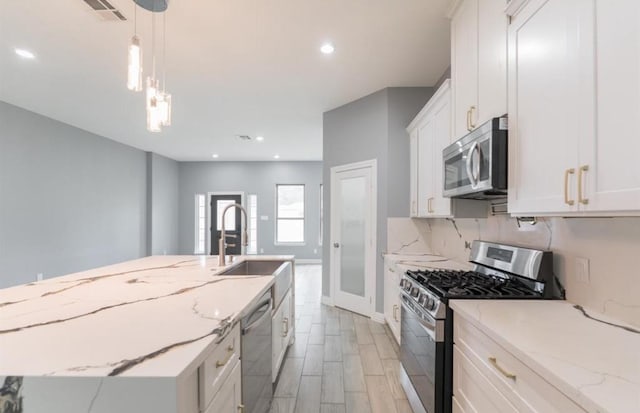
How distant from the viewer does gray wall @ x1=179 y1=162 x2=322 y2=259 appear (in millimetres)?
8336

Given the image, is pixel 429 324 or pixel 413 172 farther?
pixel 413 172

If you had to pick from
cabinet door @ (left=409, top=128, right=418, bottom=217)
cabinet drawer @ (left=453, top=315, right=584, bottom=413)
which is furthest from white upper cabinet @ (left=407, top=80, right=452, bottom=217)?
cabinet drawer @ (left=453, top=315, right=584, bottom=413)

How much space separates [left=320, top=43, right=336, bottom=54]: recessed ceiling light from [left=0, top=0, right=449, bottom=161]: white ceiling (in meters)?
0.05

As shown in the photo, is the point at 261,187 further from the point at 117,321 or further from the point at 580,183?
the point at 580,183

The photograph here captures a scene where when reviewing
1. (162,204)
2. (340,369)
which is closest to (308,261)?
(162,204)

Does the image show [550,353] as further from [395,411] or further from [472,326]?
[395,411]

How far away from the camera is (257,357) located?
1.64 m

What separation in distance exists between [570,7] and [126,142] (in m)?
7.35

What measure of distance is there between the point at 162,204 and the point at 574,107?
8.44 m

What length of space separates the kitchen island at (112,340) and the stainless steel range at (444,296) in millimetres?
964

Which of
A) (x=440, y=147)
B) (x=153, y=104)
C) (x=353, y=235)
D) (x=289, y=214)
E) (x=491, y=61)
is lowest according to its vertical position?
(x=353, y=235)

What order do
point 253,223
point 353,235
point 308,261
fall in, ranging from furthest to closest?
point 253,223
point 308,261
point 353,235

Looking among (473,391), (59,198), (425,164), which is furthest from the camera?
(59,198)

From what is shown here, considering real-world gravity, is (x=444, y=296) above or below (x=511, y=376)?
above
